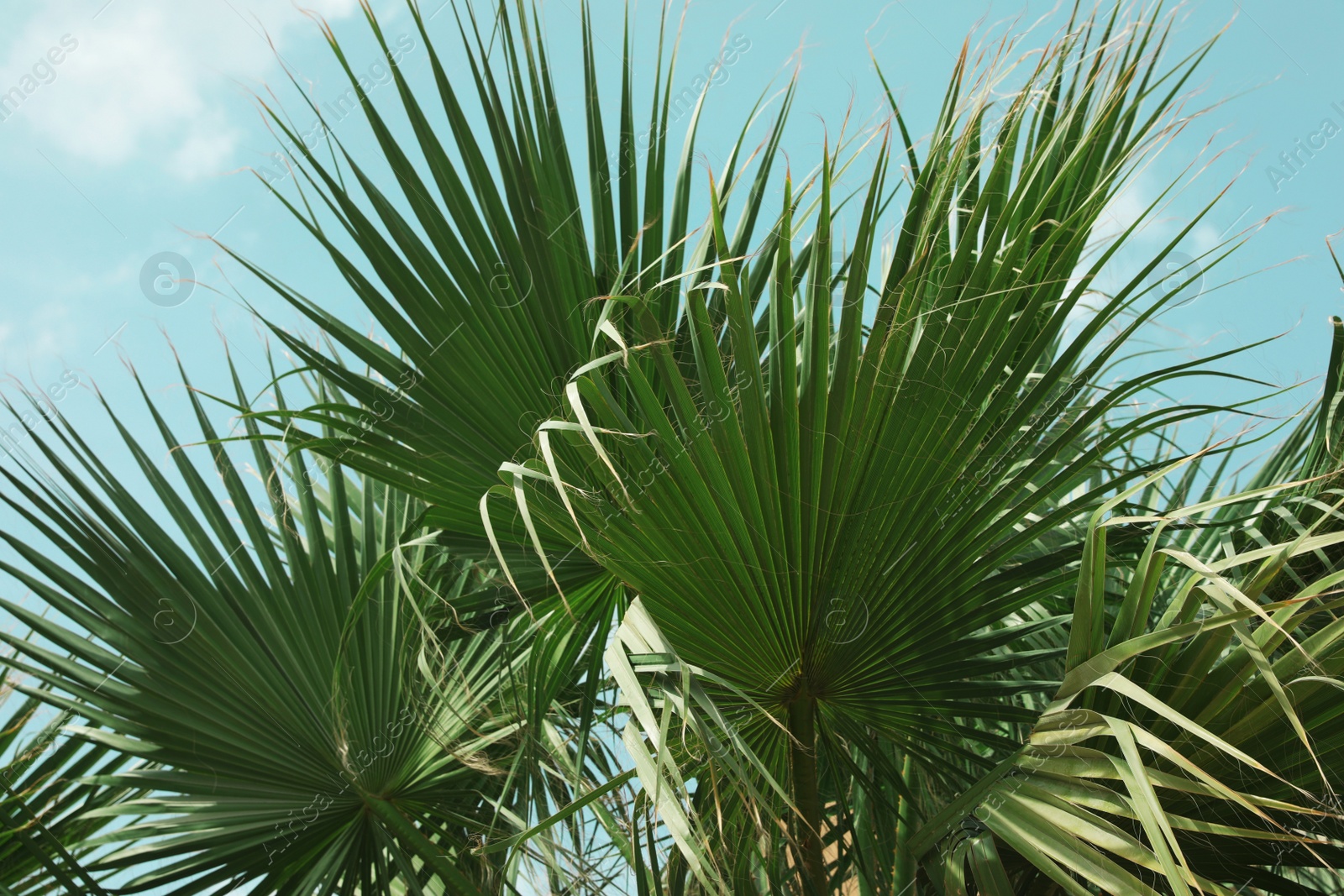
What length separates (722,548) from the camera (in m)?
1.51

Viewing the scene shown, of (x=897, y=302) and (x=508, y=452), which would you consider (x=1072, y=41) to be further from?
(x=508, y=452)

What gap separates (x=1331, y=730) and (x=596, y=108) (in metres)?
1.78

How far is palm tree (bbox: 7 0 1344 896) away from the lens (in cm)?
132

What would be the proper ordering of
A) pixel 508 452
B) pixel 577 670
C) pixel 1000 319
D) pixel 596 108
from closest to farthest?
pixel 1000 319 → pixel 508 452 → pixel 596 108 → pixel 577 670

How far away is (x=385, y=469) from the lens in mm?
1905

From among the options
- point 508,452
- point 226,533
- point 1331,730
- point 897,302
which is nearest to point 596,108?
point 508,452

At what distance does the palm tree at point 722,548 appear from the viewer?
1.32 m
